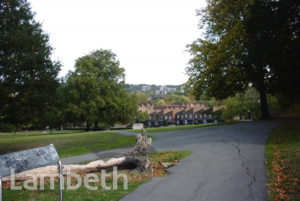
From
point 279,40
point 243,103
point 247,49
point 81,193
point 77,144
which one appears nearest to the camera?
point 81,193

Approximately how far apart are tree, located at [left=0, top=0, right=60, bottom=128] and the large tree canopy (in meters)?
15.3

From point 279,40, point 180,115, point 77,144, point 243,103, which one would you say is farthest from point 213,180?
point 180,115

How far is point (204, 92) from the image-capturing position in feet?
92.3

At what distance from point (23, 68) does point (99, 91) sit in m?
20.9

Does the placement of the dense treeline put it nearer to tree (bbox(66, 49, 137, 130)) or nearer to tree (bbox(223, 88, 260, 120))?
tree (bbox(66, 49, 137, 130))

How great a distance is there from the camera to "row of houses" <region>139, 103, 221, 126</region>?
90938 millimetres

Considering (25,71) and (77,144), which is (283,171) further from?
(25,71)

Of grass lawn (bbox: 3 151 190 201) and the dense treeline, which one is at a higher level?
the dense treeline

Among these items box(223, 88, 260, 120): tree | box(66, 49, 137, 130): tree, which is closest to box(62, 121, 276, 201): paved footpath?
box(66, 49, 137, 130): tree

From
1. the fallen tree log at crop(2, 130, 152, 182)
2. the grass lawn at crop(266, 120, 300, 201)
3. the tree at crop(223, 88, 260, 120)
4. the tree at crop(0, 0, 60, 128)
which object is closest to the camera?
the grass lawn at crop(266, 120, 300, 201)

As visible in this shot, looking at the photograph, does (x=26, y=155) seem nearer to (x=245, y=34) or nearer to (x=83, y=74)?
(x=245, y=34)

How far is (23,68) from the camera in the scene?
14820 millimetres

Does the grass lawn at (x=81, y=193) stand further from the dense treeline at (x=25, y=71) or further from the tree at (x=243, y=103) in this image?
the tree at (x=243, y=103)

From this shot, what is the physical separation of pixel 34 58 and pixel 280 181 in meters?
14.6
